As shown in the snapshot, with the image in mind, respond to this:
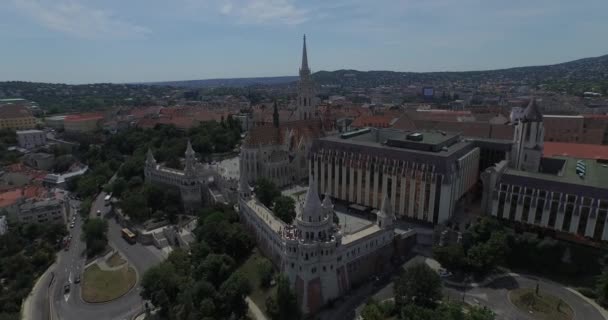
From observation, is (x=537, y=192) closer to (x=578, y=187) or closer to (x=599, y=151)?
(x=578, y=187)

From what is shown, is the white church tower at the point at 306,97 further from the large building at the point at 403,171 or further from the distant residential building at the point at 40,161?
the distant residential building at the point at 40,161

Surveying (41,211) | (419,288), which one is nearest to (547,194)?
(419,288)

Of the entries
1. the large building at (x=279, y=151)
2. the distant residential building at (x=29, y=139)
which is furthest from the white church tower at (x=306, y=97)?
the distant residential building at (x=29, y=139)

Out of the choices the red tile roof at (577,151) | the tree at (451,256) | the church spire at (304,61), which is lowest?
the tree at (451,256)

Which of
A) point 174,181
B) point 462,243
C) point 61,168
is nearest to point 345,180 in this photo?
point 462,243

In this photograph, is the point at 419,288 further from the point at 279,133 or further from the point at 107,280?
the point at 279,133

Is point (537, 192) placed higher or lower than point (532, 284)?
higher

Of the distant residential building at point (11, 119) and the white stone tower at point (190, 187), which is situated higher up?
the distant residential building at point (11, 119)
